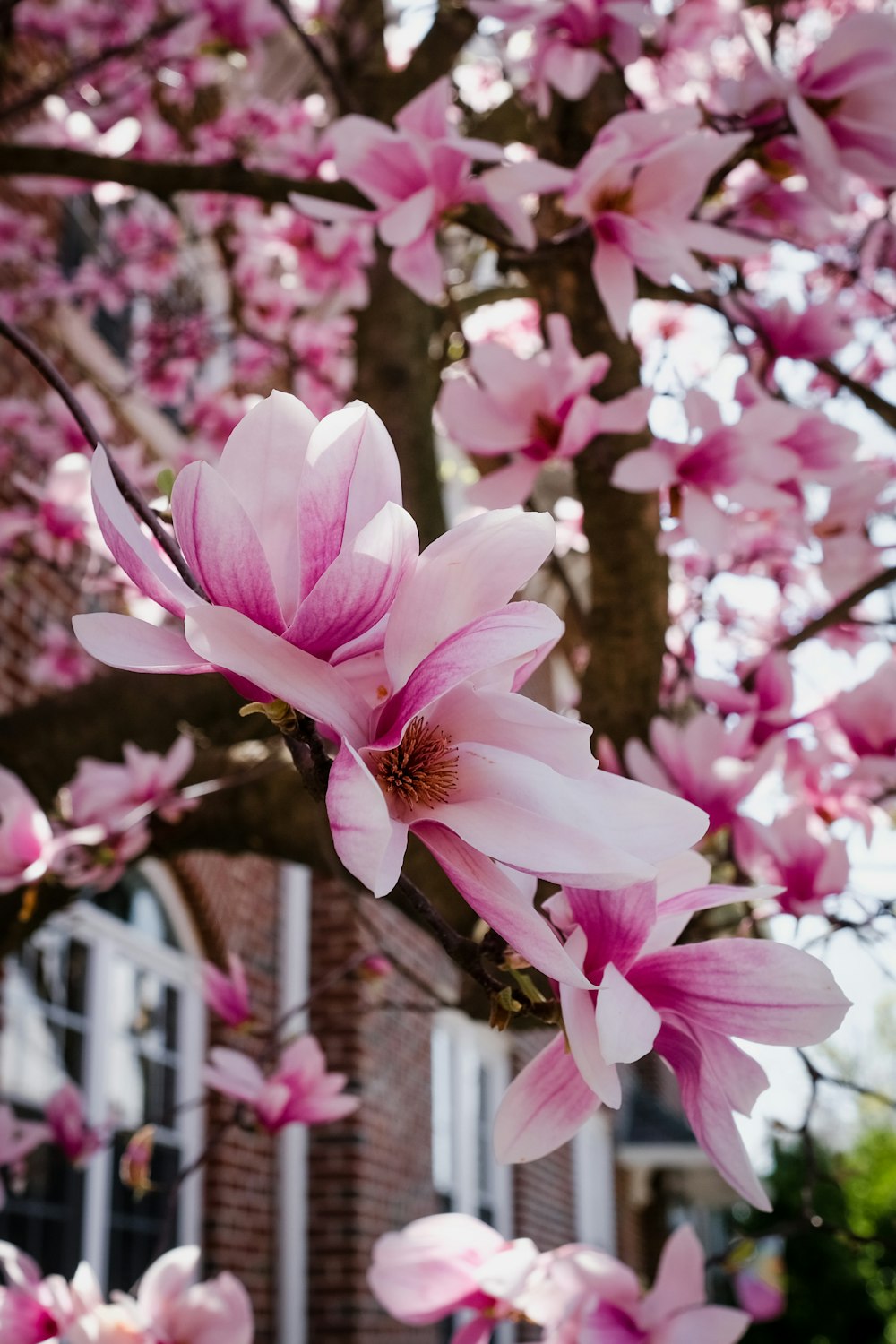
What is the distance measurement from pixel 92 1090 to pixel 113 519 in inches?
162

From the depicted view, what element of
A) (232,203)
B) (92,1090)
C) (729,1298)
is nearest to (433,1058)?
(92,1090)

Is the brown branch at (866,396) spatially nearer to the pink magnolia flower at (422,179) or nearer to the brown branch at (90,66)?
the pink magnolia flower at (422,179)

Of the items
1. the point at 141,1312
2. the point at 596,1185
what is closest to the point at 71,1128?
the point at 141,1312

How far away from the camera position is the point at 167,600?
523mm

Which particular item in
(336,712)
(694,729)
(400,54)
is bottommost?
(336,712)

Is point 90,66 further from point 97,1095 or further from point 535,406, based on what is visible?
point 97,1095

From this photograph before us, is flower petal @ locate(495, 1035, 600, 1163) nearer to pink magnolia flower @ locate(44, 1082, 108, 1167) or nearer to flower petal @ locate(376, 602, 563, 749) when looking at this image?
flower petal @ locate(376, 602, 563, 749)

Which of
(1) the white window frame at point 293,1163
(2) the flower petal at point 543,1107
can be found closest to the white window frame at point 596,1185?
(1) the white window frame at point 293,1163

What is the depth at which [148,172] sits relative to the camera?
6.63 ft

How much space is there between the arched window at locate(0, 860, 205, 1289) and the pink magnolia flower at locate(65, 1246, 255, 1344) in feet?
7.43

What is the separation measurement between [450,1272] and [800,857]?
1.88ft

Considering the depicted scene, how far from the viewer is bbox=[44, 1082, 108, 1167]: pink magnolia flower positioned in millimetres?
2080

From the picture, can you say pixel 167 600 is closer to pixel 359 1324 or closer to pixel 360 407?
pixel 360 407

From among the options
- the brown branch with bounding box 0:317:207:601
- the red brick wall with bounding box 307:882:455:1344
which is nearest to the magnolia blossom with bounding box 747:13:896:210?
the brown branch with bounding box 0:317:207:601
